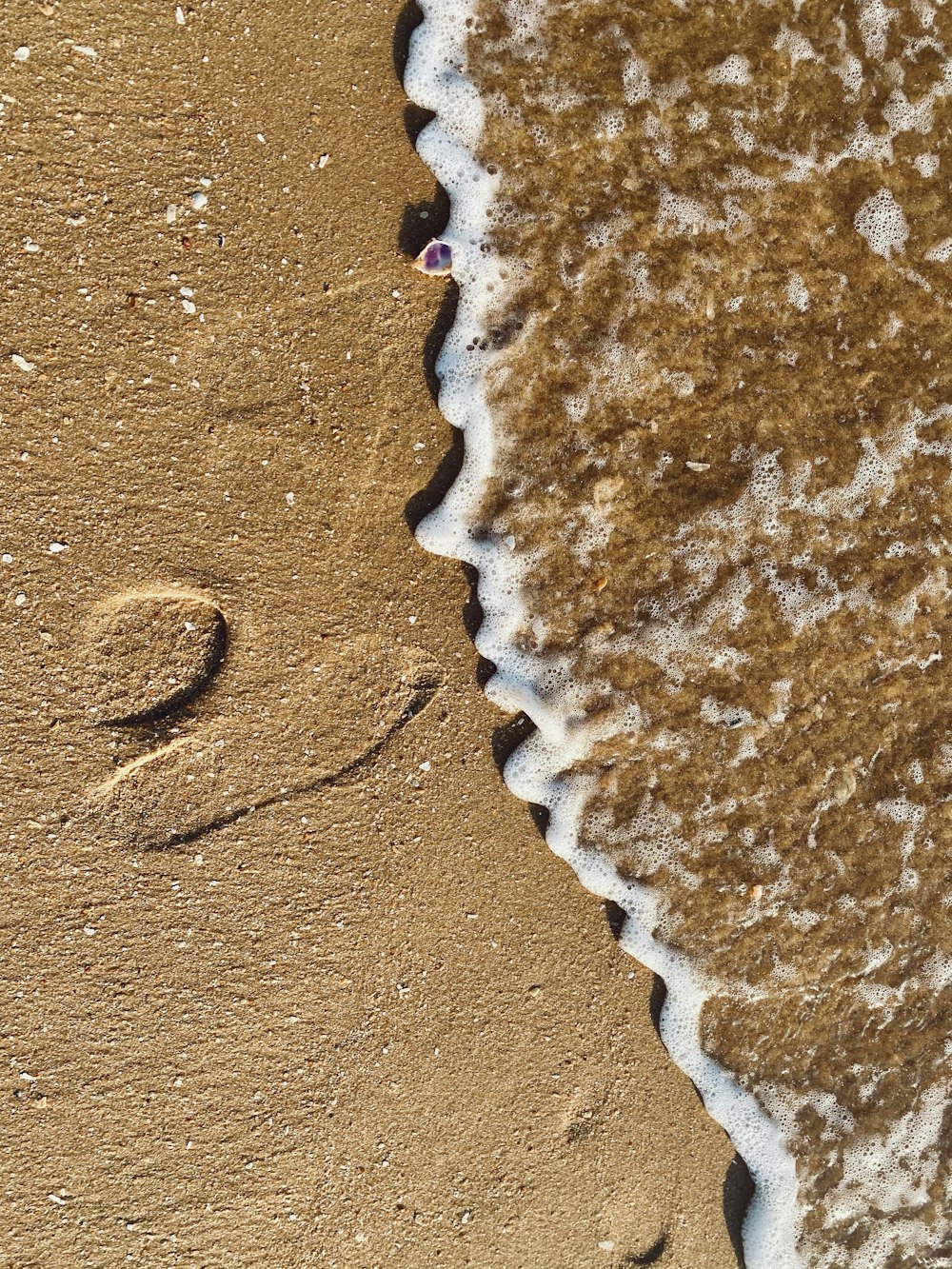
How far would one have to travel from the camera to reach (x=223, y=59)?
2369 millimetres

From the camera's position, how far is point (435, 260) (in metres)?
2.53

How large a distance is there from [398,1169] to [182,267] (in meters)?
3.12

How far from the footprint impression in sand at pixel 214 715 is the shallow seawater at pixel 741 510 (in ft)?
1.67

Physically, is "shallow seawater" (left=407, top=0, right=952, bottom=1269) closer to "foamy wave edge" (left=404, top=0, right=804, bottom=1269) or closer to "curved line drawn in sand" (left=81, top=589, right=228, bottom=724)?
"foamy wave edge" (left=404, top=0, right=804, bottom=1269)

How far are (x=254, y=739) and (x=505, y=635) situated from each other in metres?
0.93

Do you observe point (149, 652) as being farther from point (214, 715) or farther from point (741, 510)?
→ point (741, 510)

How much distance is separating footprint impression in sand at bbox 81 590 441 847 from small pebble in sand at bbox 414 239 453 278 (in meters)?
1.25

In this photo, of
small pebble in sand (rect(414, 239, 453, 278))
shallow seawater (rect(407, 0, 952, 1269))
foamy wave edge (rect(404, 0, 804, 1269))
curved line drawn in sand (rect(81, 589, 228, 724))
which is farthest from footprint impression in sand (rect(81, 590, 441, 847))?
small pebble in sand (rect(414, 239, 453, 278))

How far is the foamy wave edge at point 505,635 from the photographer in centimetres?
254

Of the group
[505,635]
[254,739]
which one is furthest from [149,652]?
[505,635]

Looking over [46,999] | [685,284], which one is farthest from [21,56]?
[46,999]

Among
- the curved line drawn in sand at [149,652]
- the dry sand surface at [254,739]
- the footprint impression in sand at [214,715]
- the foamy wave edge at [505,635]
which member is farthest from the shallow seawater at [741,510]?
the curved line drawn in sand at [149,652]

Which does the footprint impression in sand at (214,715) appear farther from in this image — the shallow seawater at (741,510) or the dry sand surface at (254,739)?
the shallow seawater at (741,510)

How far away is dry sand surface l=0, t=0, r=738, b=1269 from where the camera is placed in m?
2.36
